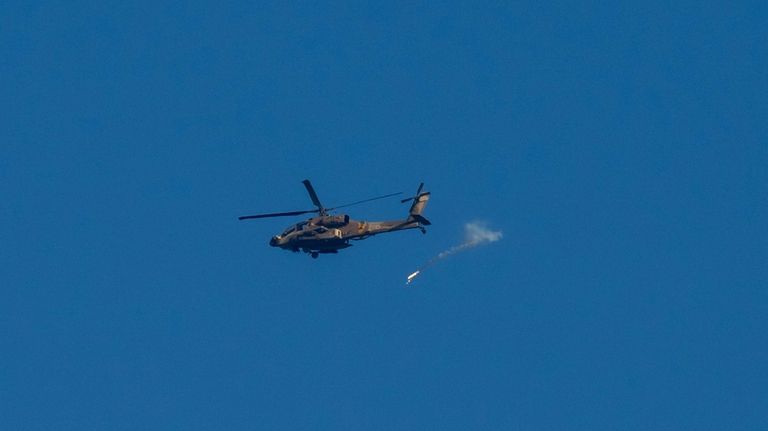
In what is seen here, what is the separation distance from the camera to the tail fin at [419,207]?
88.7 meters

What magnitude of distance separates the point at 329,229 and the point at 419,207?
6202mm

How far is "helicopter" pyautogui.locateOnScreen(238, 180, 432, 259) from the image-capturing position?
3452 inches

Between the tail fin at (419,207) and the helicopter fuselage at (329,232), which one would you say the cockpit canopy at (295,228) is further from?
the tail fin at (419,207)

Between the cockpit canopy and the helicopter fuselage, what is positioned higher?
the cockpit canopy

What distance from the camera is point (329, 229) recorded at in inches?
3457

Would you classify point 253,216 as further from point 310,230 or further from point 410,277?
point 410,277

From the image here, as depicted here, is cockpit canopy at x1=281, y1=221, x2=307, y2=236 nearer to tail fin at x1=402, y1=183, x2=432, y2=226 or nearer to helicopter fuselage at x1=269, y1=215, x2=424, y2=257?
helicopter fuselage at x1=269, y1=215, x2=424, y2=257

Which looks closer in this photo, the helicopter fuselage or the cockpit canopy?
the helicopter fuselage

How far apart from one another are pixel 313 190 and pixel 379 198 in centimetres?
590

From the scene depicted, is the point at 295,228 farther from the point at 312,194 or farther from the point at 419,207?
the point at 419,207

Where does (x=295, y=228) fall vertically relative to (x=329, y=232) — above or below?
above

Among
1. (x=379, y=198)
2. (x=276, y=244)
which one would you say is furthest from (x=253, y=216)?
(x=379, y=198)

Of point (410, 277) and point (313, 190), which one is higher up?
point (313, 190)

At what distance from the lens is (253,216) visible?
88.6 meters
